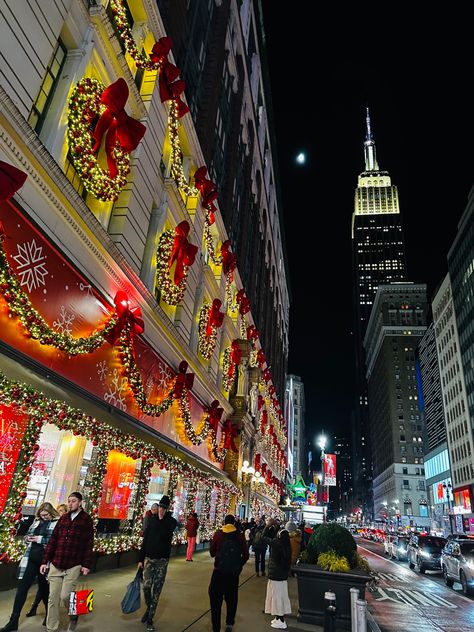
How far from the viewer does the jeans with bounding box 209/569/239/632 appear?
25.0 ft

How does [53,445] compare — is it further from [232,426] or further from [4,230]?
[232,426]

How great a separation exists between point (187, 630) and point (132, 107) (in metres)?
14.8

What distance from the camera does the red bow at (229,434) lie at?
28.4m

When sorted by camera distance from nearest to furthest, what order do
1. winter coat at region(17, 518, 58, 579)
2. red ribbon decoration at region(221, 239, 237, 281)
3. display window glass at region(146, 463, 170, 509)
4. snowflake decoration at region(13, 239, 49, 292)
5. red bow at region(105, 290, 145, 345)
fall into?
winter coat at region(17, 518, 58, 579) → snowflake decoration at region(13, 239, 49, 292) → red bow at region(105, 290, 145, 345) → display window glass at region(146, 463, 170, 509) → red ribbon decoration at region(221, 239, 237, 281)

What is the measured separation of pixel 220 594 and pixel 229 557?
60cm

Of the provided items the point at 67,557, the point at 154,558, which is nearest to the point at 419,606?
the point at 154,558

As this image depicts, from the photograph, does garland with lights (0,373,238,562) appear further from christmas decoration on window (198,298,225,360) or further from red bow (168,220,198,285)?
christmas decoration on window (198,298,225,360)

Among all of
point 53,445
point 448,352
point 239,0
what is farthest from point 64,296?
point 448,352

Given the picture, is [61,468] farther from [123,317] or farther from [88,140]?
[88,140]

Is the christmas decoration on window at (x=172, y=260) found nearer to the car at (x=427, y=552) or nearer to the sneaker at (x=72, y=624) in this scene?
the sneaker at (x=72, y=624)

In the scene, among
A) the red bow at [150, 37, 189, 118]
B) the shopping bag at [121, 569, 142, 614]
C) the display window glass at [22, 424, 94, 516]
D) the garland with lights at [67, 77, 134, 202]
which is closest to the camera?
the shopping bag at [121, 569, 142, 614]

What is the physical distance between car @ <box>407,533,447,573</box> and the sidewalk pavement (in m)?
13.5

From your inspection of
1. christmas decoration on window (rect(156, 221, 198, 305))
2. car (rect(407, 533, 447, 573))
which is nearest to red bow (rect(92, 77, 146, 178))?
christmas decoration on window (rect(156, 221, 198, 305))

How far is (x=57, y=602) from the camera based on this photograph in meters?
6.50
